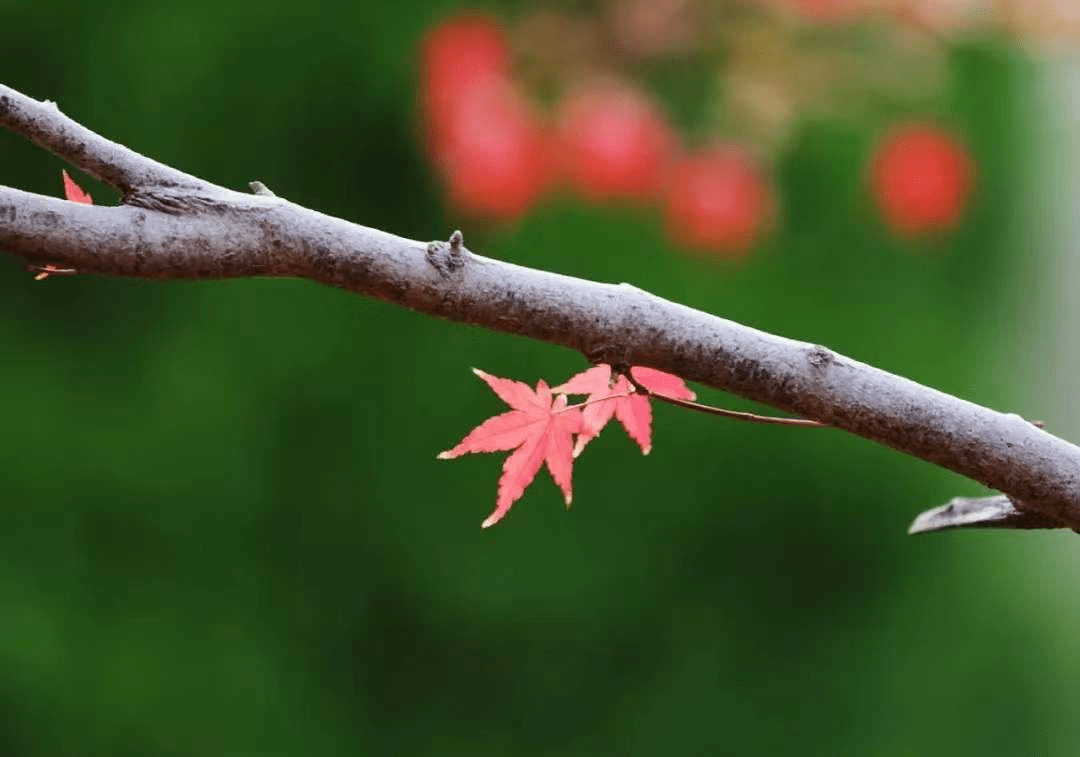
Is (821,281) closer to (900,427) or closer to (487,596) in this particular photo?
(487,596)

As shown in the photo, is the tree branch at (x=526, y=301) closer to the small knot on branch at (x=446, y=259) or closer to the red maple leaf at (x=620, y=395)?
the small knot on branch at (x=446, y=259)

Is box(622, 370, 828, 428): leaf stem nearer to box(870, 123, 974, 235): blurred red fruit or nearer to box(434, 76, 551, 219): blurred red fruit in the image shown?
box(434, 76, 551, 219): blurred red fruit

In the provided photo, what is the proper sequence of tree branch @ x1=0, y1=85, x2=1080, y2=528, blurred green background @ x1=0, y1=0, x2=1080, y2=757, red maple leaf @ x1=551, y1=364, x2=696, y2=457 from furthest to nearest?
blurred green background @ x1=0, y1=0, x2=1080, y2=757 → red maple leaf @ x1=551, y1=364, x2=696, y2=457 → tree branch @ x1=0, y1=85, x2=1080, y2=528

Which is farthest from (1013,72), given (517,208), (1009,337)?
(517,208)

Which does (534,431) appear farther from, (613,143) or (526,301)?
(613,143)

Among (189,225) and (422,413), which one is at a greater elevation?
(422,413)

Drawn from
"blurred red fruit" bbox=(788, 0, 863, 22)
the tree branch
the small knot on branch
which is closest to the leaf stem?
the tree branch
